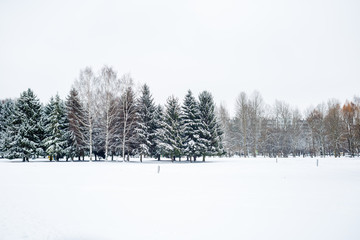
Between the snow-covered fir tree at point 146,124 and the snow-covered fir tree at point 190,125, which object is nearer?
the snow-covered fir tree at point 146,124

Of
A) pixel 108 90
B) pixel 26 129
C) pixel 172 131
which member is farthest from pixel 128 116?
pixel 26 129

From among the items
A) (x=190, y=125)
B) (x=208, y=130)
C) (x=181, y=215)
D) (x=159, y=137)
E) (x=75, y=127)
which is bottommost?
(x=181, y=215)

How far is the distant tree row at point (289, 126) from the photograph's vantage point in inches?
2271

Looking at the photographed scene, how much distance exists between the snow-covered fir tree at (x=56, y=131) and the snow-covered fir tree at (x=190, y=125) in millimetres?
21720

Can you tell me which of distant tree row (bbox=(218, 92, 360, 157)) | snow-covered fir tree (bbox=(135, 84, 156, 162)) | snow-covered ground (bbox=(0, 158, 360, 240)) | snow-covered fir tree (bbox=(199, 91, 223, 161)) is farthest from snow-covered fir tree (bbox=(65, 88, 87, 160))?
distant tree row (bbox=(218, 92, 360, 157))

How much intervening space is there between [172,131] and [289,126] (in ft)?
136

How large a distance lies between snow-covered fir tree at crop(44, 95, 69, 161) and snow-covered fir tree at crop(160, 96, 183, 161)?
58.7 ft

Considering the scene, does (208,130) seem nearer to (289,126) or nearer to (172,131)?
(172,131)

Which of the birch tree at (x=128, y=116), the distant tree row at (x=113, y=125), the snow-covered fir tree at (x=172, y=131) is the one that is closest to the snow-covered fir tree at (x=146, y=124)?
the distant tree row at (x=113, y=125)

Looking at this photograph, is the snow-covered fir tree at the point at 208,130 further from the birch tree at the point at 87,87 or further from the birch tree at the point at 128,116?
the birch tree at the point at 87,87

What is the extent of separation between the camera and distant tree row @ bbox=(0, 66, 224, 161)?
3931 cm

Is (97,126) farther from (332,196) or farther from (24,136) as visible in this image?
(332,196)

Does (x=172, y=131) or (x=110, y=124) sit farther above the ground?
(x=110, y=124)

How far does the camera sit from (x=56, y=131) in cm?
4325
